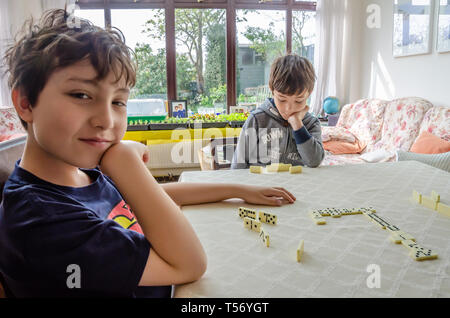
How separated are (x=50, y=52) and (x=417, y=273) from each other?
781 millimetres

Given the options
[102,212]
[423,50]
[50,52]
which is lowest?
[102,212]

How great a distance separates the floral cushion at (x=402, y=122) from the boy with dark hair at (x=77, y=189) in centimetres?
311

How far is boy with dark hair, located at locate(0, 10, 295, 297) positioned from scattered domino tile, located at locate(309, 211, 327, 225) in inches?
14.4

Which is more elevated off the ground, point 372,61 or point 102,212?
point 372,61

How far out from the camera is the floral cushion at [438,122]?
2.76 m

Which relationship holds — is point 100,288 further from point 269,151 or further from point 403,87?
point 403,87

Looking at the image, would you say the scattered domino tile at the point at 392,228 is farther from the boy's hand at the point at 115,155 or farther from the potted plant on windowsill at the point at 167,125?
the potted plant on windowsill at the point at 167,125

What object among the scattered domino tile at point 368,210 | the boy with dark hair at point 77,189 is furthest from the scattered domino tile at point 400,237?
the boy with dark hair at point 77,189

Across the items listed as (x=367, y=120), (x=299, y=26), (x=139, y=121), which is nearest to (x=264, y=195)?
(x=367, y=120)

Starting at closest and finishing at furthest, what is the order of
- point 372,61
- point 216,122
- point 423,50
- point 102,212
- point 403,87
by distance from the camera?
Answer: point 102,212 → point 423,50 → point 403,87 → point 216,122 → point 372,61

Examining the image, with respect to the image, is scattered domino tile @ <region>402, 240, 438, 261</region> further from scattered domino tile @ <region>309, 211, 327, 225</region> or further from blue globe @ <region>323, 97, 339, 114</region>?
blue globe @ <region>323, 97, 339, 114</region>

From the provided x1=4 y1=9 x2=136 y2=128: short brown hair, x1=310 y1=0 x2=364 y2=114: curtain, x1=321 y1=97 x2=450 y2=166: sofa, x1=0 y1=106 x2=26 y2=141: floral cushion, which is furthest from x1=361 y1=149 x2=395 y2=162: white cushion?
x1=0 y1=106 x2=26 y2=141: floral cushion
